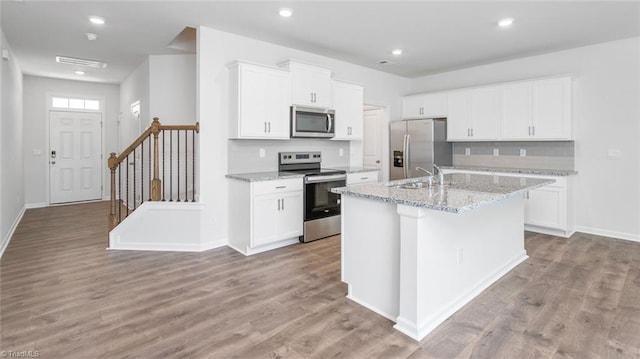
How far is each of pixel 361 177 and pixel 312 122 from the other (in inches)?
42.8

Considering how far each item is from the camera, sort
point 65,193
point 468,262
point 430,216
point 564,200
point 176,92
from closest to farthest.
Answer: point 430,216, point 468,262, point 564,200, point 176,92, point 65,193

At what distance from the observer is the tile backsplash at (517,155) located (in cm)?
512

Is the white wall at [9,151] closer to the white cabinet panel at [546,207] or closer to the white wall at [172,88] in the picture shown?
the white wall at [172,88]

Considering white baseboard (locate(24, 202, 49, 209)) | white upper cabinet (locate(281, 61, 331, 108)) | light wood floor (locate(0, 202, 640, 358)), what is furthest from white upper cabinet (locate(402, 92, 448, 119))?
white baseboard (locate(24, 202, 49, 209))

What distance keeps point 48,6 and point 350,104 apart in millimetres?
3737

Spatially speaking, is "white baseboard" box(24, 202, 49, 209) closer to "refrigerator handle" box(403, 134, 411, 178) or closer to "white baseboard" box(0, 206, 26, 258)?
"white baseboard" box(0, 206, 26, 258)

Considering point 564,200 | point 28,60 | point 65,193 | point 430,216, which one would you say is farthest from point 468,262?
point 65,193

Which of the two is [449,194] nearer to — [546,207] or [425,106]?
[546,207]

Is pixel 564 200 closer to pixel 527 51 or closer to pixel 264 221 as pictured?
pixel 527 51

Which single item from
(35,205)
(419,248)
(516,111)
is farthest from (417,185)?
(35,205)

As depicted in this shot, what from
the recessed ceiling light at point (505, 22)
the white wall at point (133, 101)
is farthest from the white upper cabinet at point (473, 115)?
the white wall at point (133, 101)

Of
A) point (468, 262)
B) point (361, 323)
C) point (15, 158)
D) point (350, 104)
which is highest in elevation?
point (350, 104)

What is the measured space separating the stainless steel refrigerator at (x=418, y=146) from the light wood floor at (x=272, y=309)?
236 cm

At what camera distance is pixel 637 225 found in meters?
4.59
